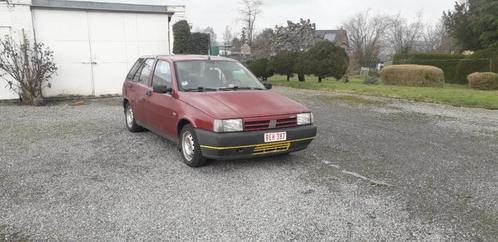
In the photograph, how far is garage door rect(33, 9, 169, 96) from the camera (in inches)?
518

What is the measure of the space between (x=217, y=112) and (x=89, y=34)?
10267 millimetres

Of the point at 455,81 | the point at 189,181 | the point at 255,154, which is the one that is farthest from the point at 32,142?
the point at 455,81

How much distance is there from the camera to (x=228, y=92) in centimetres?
585

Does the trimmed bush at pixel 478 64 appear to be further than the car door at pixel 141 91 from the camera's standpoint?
Yes

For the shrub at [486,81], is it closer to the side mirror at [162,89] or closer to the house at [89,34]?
the house at [89,34]

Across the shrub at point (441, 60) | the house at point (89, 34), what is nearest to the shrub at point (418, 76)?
the shrub at point (441, 60)

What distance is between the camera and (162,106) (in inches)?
243

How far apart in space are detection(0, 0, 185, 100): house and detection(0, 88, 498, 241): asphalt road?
229 inches

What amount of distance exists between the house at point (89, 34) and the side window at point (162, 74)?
26.1ft

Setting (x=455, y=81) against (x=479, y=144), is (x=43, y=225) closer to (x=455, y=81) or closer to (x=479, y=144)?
(x=479, y=144)

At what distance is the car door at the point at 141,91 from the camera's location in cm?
700

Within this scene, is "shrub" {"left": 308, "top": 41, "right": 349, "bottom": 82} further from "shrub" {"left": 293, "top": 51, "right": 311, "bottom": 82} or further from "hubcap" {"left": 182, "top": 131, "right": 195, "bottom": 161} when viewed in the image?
"hubcap" {"left": 182, "top": 131, "right": 195, "bottom": 161}

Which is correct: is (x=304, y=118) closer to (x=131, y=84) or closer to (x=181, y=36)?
(x=131, y=84)

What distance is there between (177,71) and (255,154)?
193 centimetres
